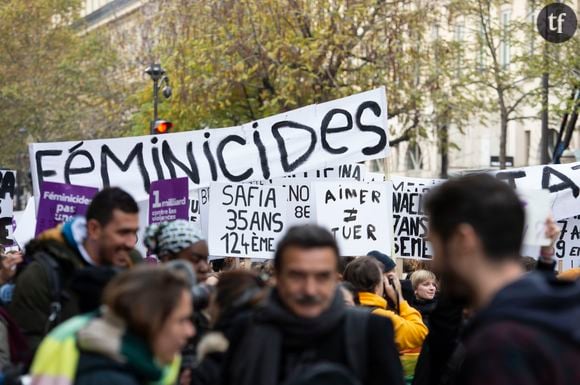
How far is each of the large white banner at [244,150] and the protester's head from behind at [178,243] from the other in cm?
553

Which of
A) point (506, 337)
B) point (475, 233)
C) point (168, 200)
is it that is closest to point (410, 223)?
point (168, 200)

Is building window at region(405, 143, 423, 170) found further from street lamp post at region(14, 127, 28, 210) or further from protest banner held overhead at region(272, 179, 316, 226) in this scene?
protest banner held overhead at region(272, 179, 316, 226)

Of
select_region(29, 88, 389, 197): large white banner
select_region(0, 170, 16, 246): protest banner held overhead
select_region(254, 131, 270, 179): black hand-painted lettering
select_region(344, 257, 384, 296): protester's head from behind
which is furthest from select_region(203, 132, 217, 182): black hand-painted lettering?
select_region(344, 257, 384, 296): protester's head from behind

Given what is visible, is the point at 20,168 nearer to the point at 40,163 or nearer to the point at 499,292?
the point at 40,163

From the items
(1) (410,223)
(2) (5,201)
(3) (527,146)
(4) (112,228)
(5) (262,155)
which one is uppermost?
(5) (262,155)

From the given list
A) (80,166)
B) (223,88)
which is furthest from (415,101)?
(80,166)

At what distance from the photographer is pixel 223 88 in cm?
2858

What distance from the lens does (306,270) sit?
4836mm

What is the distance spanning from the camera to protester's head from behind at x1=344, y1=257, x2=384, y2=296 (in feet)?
26.8

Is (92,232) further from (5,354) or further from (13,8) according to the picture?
(13,8)

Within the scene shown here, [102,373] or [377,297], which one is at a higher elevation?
[102,373]

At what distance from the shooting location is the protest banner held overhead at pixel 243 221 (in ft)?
43.2

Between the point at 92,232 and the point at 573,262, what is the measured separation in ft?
28.1

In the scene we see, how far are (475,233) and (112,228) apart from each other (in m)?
2.61
